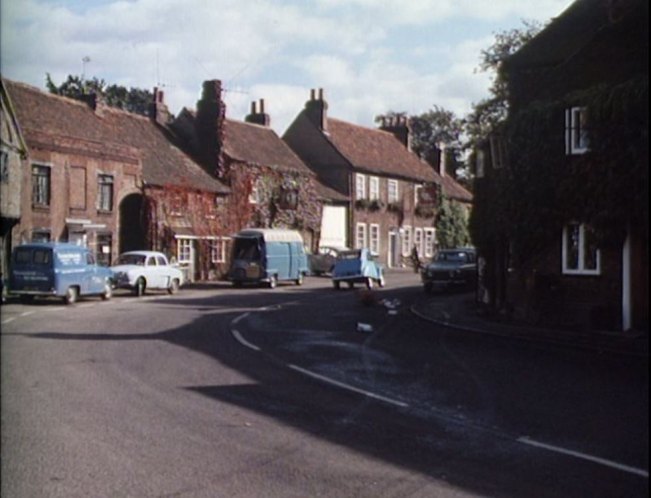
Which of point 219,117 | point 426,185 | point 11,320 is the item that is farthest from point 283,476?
point 11,320

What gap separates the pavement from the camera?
12.6m

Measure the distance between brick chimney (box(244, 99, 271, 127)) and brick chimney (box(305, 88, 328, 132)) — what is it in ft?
0.67

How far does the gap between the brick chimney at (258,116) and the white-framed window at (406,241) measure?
1.75 m

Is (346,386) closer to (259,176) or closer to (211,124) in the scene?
(259,176)

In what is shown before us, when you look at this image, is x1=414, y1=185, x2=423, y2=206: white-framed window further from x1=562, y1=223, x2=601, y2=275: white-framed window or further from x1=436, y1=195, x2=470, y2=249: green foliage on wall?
x1=562, y1=223, x2=601, y2=275: white-framed window

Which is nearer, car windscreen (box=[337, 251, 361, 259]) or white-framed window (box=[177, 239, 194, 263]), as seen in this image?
car windscreen (box=[337, 251, 361, 259])

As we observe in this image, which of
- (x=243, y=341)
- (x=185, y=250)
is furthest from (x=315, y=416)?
(x=243, y=341)

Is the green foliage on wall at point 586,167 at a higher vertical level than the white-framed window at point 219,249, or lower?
higher

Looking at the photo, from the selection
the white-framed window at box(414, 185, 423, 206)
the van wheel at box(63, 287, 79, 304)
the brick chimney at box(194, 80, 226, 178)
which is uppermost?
the brick chimney at box(194, 80, 226, 178)

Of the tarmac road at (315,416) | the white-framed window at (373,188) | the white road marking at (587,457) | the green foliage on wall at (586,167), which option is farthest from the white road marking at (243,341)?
the white-framed window at (373,188)

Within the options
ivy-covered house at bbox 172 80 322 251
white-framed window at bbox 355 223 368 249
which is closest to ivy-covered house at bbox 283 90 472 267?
white-framed window at bbox 355 223 368 249

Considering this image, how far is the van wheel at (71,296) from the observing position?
21.0 metres

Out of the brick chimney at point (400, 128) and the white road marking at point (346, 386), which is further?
the white road marking at point (346, 386)

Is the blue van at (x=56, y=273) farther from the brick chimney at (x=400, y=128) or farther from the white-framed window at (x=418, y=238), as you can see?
the white-framed window at (x=418, y=238)
